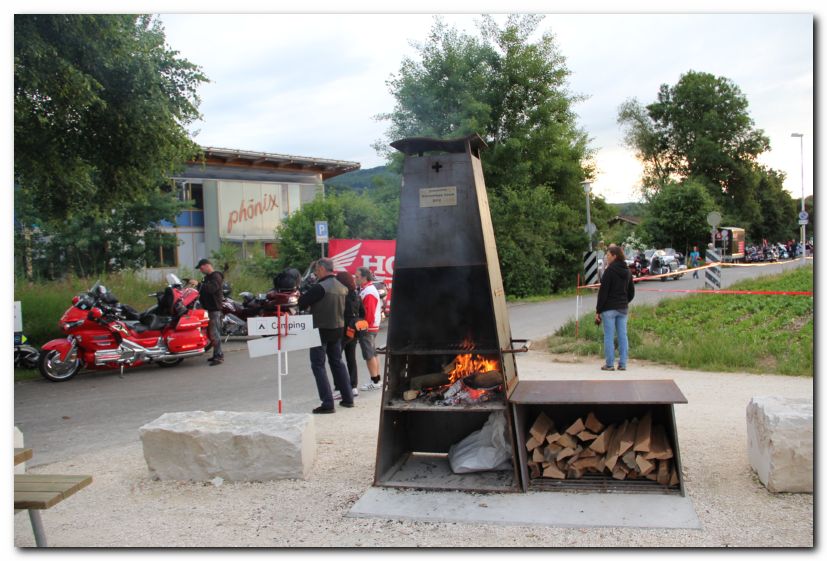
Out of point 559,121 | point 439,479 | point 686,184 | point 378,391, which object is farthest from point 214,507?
point 686,184

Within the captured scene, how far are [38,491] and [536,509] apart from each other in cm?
314

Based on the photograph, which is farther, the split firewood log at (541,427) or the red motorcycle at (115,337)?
the red motorcycle at (115,337)

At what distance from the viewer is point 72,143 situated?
11.0 metres

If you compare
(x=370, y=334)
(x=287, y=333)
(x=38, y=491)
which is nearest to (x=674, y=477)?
(x=287, y=333)

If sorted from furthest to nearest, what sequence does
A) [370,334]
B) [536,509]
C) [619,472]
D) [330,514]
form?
[370,334] → [619,472] → [330,514] → [536,509]

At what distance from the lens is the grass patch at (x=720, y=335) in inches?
408

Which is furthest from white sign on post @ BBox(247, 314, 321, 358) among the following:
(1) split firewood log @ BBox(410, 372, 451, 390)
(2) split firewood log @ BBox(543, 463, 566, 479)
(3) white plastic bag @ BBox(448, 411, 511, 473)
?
(2) split firewood log @ BBox(543, 463, 566, 479)

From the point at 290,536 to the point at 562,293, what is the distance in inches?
967

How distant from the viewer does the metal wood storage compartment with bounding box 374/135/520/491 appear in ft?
17.2

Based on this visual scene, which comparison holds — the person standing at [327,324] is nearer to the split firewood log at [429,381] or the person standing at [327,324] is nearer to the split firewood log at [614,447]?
the split firewood log at [429,381]

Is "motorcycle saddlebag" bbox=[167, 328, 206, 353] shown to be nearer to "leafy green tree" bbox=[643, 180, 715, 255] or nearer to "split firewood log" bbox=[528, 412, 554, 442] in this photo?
"split firewood log" bbox=[528, 412, 554, 442]

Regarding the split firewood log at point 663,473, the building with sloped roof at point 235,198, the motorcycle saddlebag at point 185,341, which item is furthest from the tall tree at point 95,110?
the building with sloped roof at point 235,198

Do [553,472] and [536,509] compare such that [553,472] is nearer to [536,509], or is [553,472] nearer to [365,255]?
[536,509]

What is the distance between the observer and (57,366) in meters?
11.1
